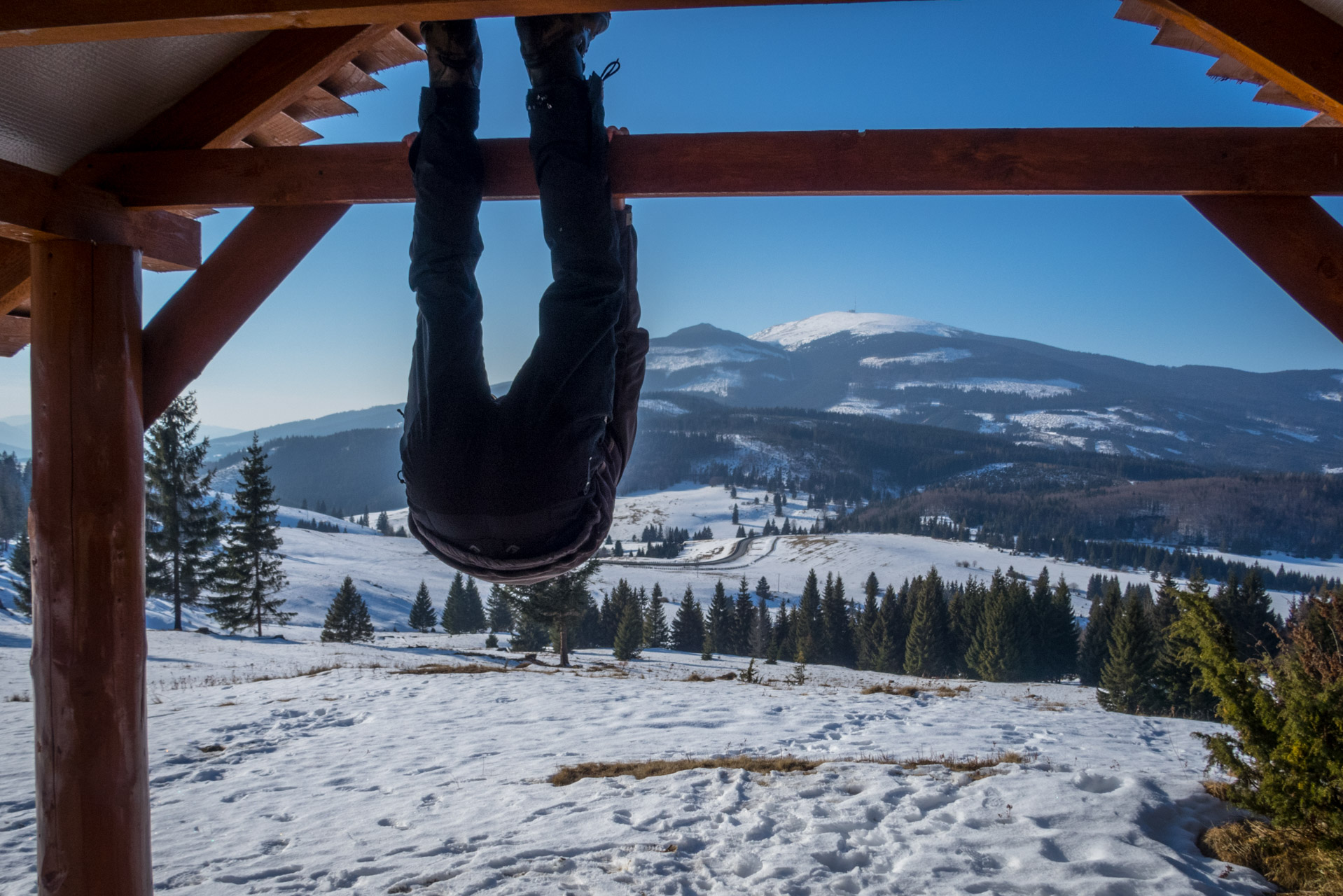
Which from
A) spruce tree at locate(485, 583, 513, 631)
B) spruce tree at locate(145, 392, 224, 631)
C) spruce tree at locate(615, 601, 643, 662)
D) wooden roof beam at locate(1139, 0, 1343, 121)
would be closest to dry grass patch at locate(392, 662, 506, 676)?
wooden roof beam at locate(1139, 0, 1343, 121)

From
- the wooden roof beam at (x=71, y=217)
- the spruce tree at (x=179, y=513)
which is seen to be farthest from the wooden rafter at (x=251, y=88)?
the spruce tree at (x=179, y=513)

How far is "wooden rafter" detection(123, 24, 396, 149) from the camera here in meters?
2.87

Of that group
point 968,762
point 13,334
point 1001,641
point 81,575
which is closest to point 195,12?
point 81,575

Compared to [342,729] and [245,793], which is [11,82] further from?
[342,729]

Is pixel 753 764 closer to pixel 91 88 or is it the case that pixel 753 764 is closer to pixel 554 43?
pixel 554 43

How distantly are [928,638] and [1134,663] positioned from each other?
21.2 meters

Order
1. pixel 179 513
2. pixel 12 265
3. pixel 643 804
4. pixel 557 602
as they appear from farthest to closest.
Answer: pixel 179 513 → pixel 557 602 → pixel 643 804 → pixel 12 265

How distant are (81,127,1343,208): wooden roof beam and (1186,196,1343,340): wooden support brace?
0.18ft

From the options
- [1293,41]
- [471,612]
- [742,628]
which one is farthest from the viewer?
[471,612]

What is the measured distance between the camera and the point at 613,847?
5520mm

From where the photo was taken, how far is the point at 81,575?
272cm

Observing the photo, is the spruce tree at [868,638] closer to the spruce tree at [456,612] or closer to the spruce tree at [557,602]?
the spruce tree at [456,612]

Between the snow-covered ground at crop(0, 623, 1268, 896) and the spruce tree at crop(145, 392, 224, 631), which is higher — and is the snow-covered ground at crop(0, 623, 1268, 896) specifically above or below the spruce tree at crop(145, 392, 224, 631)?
below

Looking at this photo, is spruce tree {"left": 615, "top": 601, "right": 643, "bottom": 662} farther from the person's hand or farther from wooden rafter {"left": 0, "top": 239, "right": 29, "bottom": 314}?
the person's hand
